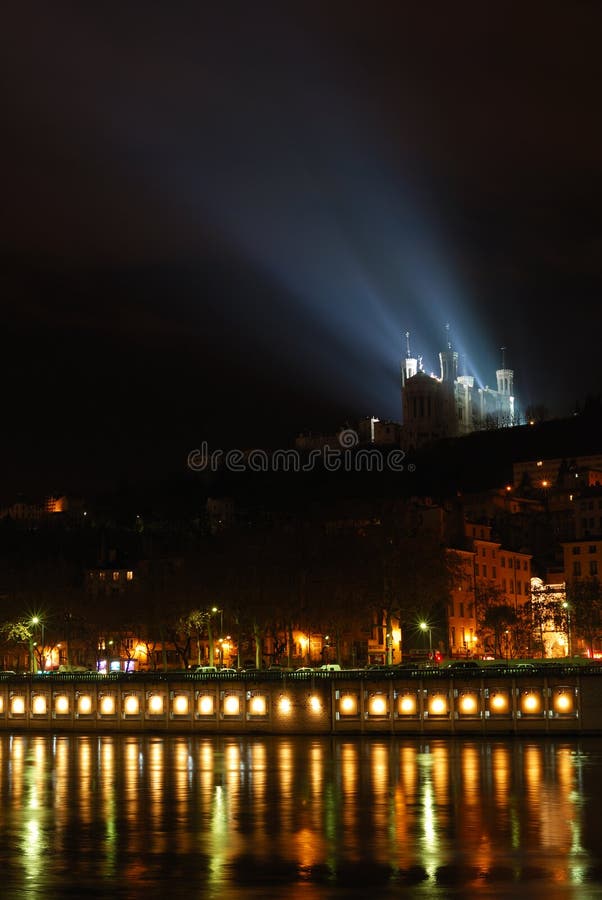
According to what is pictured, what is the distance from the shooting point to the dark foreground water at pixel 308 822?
3500cm

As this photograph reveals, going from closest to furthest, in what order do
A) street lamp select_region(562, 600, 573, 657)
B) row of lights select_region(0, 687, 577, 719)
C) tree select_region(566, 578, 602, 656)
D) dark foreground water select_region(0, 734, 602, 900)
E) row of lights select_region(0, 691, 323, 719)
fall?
1. dark foreground water select_region(0, 734, 602, 900)
2. row of lights select_region(0, 687, 577, 719)
3. row of lights select_region(0, 691, 323, 719)
4. tree select_region(566, 578, 602, 656)
5. street lamp select_region(562, 600, 573, 657)

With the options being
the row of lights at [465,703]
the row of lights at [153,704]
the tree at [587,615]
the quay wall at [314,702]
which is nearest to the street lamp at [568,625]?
the tree at [587,615]

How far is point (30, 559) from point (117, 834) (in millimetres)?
145986

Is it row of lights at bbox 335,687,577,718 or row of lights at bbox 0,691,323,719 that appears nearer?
row of lights at bbox 335,687,577,718

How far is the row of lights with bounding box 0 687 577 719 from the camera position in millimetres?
77125

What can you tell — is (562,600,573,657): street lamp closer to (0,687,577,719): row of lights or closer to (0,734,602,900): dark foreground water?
(0,687,577,719): row of lights

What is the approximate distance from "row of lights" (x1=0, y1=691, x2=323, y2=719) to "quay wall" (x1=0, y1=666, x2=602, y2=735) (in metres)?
0.06

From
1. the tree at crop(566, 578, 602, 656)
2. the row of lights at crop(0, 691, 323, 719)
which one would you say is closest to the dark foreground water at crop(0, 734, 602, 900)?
the row of lights at crop(0, 691, 323, 719)

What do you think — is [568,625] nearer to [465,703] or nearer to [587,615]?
[587,615]

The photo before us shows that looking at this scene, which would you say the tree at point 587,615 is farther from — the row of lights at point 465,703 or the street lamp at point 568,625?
the row of lights at point 465,703

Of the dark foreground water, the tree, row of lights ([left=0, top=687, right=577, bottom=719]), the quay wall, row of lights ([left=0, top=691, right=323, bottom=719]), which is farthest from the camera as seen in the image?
the tree

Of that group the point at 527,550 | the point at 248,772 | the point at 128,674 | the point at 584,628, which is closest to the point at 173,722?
the point at 128,674

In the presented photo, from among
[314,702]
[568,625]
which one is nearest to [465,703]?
[314,702]

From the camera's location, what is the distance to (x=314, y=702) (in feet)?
269
